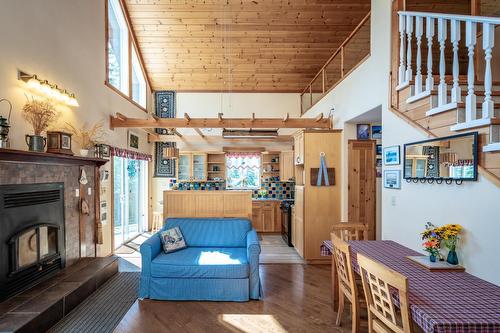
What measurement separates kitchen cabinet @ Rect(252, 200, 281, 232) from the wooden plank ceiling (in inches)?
127

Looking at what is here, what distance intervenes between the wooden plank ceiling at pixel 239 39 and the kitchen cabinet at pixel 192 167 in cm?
190

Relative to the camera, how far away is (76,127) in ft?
12.8

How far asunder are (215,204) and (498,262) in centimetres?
336

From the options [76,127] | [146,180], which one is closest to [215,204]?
[76,127]

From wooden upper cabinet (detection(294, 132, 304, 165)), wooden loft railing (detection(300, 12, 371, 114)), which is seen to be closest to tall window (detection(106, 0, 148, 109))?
wooden upper cabinet (detection(294, 132, 304, 165))

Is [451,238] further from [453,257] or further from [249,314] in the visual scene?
[249,314]

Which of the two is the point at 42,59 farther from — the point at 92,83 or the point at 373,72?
the point at 373,72

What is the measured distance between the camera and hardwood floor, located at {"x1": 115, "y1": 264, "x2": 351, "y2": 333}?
8.91ft

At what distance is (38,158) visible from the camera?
298cm

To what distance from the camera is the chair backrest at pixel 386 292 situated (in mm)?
1501

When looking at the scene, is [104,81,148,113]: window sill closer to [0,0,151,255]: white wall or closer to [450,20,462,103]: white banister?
[0,0,151,255]: white wall

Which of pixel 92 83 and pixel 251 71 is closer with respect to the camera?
pixel 92 83

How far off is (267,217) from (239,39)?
435 centimetres

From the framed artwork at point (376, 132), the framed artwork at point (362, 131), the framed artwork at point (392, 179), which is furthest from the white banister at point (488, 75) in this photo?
the framed artwork at point (376, 132)
